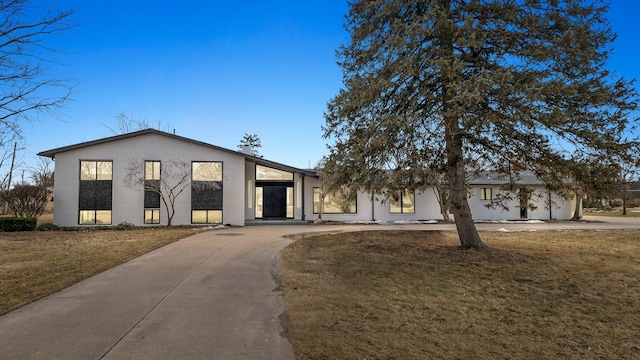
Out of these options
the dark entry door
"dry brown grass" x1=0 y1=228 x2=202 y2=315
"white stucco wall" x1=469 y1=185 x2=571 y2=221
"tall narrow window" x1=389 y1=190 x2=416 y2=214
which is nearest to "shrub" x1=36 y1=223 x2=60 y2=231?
"dry brown grass" x1=0 y1=228 x2=202 y2=315

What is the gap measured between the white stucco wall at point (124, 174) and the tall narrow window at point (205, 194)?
27 centimetres

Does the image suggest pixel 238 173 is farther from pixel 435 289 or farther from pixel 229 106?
pixel 435 289

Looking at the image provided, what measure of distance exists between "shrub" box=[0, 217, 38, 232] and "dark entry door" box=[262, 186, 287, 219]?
11.8 m

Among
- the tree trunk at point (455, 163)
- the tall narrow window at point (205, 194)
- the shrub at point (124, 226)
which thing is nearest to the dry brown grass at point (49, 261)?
the shrub at point (124, 226)

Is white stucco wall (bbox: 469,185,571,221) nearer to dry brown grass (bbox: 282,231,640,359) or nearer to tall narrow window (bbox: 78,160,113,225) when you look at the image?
dry brown grass (bbox: 282,231,640,359)

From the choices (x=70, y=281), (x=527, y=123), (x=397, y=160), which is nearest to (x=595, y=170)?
(x=527, y=123)

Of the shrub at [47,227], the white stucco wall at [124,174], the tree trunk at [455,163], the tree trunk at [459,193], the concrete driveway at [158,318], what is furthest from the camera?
the white stucco wall at [124,174]

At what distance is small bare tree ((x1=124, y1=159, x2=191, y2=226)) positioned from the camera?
18.4m

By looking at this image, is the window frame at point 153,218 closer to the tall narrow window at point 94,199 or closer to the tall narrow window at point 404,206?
the tall narrow window at point 94,199

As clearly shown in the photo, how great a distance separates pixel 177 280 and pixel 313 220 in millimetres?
15327

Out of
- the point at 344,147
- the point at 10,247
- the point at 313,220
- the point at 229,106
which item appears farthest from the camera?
the point at 229,106

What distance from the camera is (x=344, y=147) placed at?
30.4ft

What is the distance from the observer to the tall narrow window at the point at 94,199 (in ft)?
59.9

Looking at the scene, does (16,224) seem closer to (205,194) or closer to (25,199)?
(25,199)
